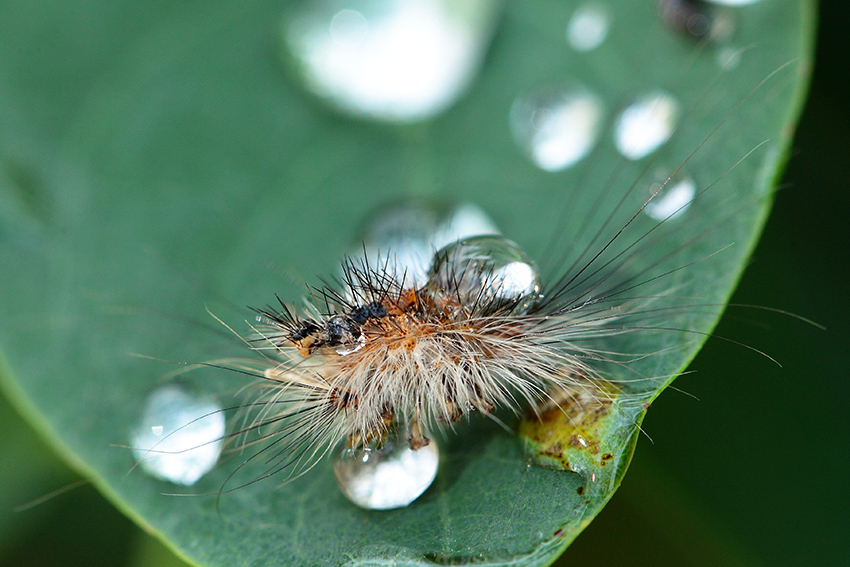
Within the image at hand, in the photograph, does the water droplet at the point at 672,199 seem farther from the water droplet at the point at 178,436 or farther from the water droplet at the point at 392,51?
the water droplet at the point at 178,436

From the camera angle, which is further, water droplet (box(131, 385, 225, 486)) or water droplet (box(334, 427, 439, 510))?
water droplet (box(131, 385, 225, 486))

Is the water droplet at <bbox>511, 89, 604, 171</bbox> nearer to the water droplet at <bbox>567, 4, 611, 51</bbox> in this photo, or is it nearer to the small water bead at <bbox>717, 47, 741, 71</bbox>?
the water droplet at <bbox>567, 4, 611, 51</bbox>

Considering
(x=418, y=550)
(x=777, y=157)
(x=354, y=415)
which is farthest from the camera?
(x=777, y=157)

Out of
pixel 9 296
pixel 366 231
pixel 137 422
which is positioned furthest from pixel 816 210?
pixel 9 296

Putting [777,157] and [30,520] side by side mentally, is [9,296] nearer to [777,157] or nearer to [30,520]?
[30,520]

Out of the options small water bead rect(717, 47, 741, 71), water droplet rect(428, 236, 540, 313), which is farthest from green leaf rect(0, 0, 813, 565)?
water droplet rect(428, 236, 540, 313)

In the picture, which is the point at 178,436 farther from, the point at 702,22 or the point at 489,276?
the point at 702,22
